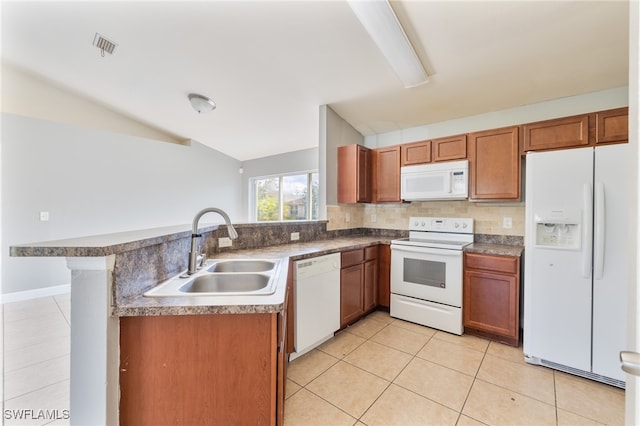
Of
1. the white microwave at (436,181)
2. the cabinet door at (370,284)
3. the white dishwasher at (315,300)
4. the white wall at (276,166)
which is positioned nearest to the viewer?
the white dishwasher at (315,300)

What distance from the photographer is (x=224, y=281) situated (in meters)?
1.54

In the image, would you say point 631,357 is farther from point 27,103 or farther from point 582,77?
point 27,103

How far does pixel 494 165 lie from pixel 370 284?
1814 mm

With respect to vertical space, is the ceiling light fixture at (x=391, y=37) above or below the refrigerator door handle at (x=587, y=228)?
above

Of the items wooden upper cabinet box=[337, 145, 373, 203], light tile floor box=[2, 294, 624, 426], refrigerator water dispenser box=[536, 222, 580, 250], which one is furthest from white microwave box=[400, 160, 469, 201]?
light tile floor box=[2, 294, 624, 426]

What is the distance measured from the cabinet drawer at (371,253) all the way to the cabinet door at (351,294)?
0.17 metres

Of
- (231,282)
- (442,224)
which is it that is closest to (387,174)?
(442,224)

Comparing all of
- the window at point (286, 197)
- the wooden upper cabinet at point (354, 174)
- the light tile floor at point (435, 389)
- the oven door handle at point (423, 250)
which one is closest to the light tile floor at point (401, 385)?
the light tile floor at point (435, 389)

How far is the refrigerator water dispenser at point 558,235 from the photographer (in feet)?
6.32

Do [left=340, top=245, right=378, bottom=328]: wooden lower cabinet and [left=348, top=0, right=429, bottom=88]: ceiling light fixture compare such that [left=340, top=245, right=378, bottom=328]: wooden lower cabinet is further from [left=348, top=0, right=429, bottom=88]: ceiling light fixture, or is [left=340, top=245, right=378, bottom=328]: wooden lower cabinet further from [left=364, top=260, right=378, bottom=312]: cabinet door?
[left=348, top=0, right=429, bottom=88]: ceiling light fixture

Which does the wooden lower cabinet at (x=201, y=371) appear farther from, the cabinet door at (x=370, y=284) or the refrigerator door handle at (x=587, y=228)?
the refrigerator door handle at (x=587, y=228)

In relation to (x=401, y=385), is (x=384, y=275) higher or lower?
higher

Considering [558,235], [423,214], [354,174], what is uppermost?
[354,174]

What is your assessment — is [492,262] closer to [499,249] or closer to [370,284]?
[499,249]
